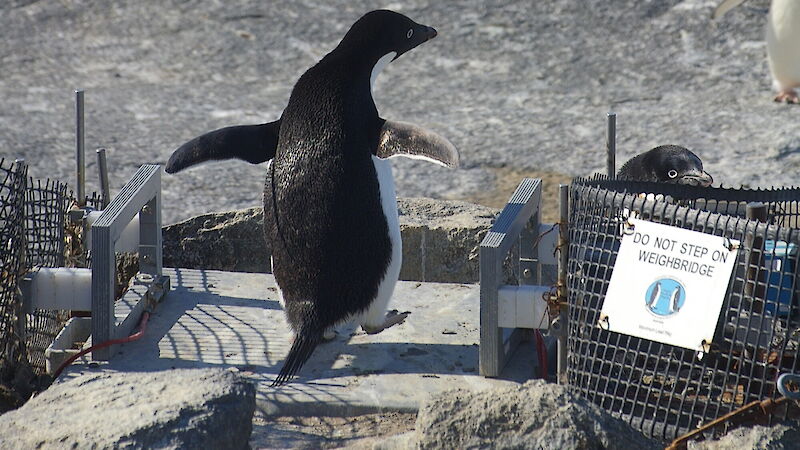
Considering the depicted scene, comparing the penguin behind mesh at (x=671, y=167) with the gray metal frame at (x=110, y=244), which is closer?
the gray metal frame at (x=110, y=244)

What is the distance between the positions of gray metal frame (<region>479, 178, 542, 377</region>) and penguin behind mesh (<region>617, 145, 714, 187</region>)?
1.33 ft

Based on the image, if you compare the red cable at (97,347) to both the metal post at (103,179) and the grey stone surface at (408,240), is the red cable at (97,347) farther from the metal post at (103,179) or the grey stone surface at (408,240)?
the grey stone surface at (408,240)

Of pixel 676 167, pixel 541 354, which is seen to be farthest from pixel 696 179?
pixel 541 354

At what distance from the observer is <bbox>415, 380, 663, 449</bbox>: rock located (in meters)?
2.32

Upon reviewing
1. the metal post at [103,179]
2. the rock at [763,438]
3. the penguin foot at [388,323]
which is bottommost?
the rock at [763,438]

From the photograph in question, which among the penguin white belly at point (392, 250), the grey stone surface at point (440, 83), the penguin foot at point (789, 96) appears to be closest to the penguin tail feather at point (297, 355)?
the penguin white belly at point (392, 250)

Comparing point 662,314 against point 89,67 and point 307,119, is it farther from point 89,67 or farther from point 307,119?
point 89,67

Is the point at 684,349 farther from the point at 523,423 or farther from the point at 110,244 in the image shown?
the point at 110,244

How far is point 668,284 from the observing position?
2.71 metres

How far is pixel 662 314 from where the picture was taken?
2.73 m

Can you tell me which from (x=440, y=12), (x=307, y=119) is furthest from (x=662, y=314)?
(x=440, y=12)

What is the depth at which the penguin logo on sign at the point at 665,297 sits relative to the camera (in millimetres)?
2693

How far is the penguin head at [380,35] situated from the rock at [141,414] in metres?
1.29

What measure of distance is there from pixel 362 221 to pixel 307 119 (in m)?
0.33
